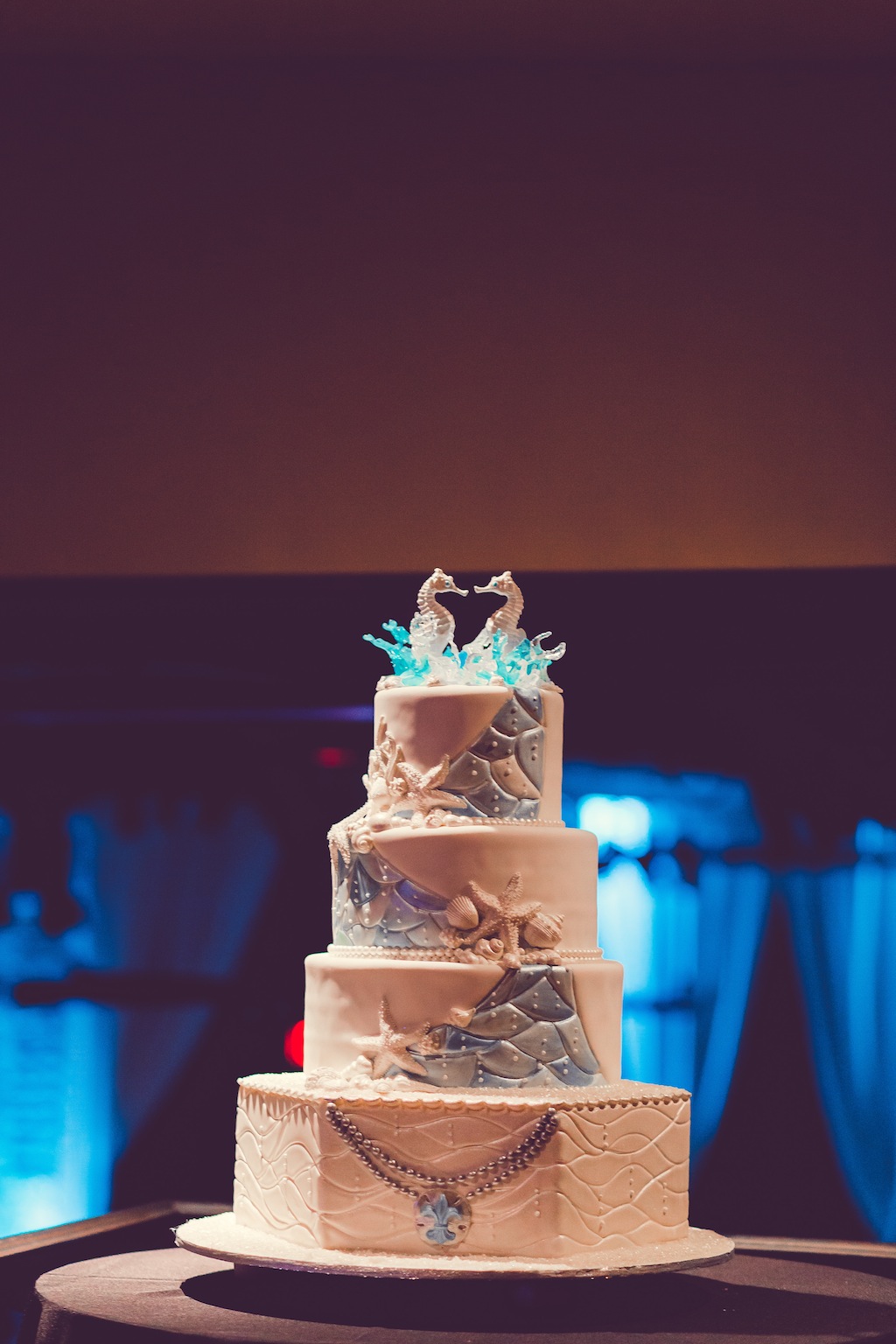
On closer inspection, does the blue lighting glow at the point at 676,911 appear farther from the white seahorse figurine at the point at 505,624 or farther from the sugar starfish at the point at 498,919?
the sugar starfish at the point at 498,919

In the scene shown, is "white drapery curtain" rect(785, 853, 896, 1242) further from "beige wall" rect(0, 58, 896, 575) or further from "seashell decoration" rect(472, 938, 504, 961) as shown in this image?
"seashell decoration" rect(472, 938, 504, 961)

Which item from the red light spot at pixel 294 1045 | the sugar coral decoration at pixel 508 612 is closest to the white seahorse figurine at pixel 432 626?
the sugar coral decoration at pixel 508 612

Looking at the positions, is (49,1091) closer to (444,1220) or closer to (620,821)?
(620,821)

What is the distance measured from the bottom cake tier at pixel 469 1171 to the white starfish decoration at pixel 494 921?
44 cm

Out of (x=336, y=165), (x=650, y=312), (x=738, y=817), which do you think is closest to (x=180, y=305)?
(x=336, y=165)

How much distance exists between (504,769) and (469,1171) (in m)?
1.20

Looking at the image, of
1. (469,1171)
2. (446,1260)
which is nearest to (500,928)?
(469,1171)

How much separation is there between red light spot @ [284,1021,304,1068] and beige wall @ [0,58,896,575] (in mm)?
2567

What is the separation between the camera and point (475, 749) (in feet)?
17.0

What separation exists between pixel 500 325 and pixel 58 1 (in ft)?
7.18

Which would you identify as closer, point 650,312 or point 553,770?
point 553,770

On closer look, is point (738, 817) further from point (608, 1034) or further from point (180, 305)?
point (180, 305)

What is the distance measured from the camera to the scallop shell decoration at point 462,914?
5020 mm

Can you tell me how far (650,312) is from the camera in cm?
699
